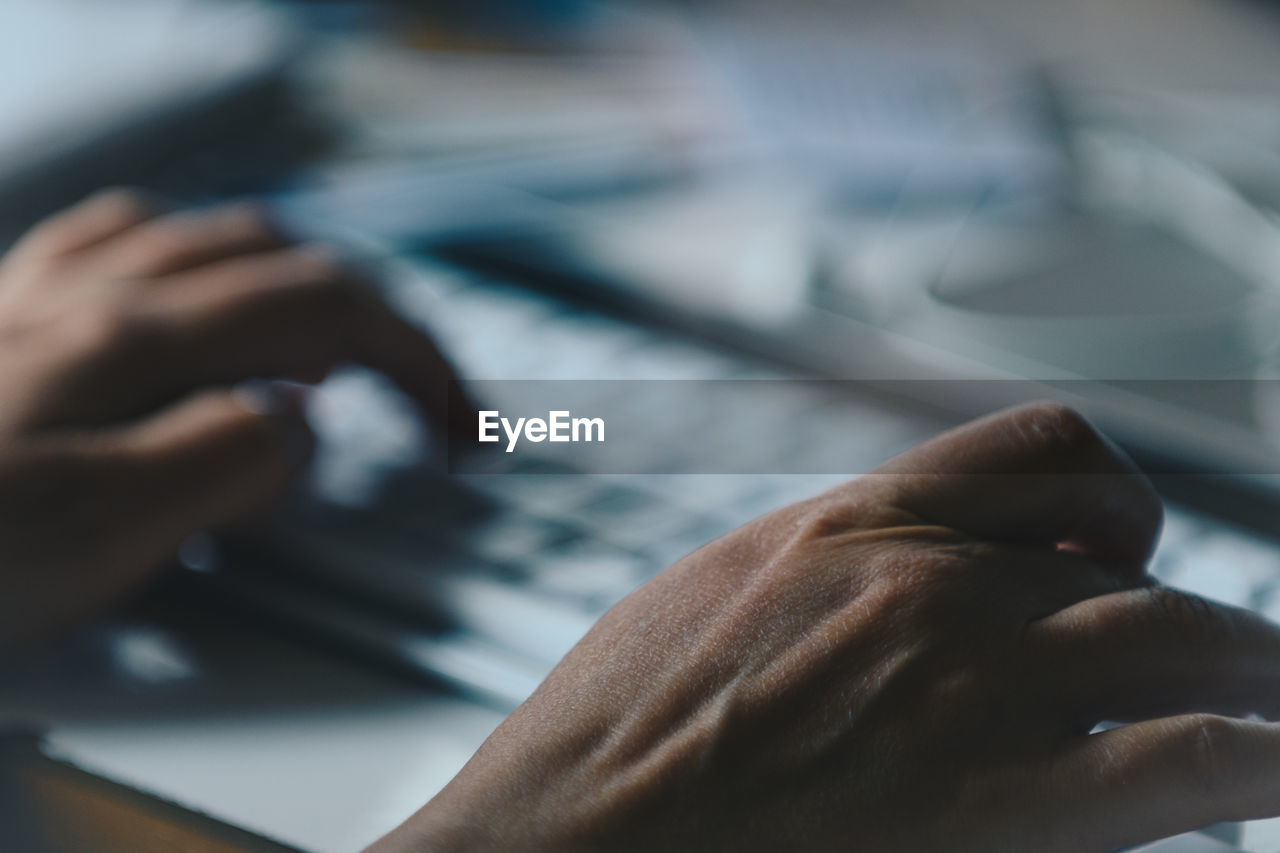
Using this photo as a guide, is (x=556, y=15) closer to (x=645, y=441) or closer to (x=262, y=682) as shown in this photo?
(x=645, y=441)

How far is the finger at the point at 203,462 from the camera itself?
422mm

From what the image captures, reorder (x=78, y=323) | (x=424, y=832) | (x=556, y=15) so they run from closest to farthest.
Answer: (x=424, y=832), (x=78, y=323), (x=556, y=15)

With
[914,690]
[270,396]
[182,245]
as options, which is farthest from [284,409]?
[914,690]

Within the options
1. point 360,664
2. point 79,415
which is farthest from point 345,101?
point 360,664

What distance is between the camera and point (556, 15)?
2.59ft

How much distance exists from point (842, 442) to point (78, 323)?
320mm

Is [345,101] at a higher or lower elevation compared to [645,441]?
higher

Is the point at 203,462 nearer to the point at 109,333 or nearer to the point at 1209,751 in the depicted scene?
the point at 109,333

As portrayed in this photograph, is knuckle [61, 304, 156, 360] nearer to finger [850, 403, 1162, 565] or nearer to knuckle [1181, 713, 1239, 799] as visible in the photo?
finger [850, 403, 1162, 565]

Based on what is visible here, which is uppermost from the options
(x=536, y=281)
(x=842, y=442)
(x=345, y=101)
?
(x=345, y=101)

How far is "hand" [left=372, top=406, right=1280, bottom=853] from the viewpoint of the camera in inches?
11.1

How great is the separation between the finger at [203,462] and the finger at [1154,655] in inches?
11.1

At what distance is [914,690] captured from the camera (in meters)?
0.30

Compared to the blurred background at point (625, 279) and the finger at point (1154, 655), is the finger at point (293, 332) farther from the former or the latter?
the finger at point (1154, 655)
